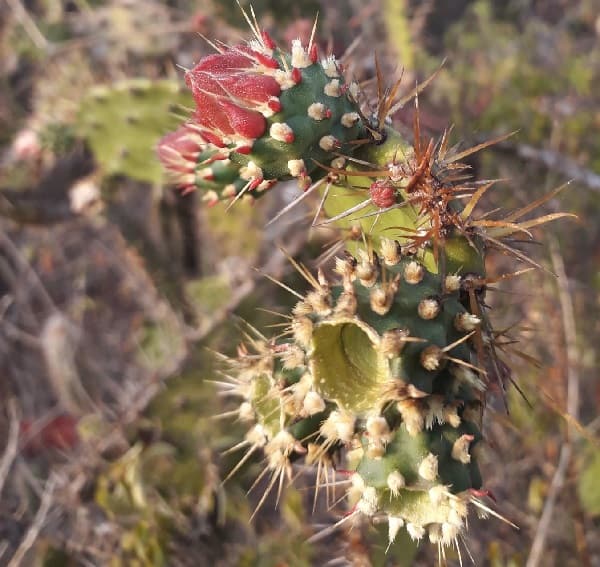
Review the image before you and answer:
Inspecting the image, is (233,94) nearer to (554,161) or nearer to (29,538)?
(29,538)

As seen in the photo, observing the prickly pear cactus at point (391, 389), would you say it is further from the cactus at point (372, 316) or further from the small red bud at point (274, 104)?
the small red bud at point (274, 104)

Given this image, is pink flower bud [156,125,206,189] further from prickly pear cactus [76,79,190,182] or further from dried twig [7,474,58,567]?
dried twig [7,474,58,567]

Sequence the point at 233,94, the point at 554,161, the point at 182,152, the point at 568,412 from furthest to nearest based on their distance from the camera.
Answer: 1. the point at 554,161
2. the point at 568,412
3. the point at 182,152
4. the point at 233,94

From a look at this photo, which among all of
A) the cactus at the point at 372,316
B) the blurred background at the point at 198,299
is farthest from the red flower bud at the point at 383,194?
the blurred background at the point at 198,299

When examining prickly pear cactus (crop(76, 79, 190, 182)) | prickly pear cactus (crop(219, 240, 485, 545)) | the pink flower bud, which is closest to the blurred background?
prickly pear cactus (crop(76, 79, 190, 182))

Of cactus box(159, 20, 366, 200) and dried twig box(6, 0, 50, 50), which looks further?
dried twig box(6, 0, 50, 50)

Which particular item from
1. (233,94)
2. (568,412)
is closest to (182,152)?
(233,94)
